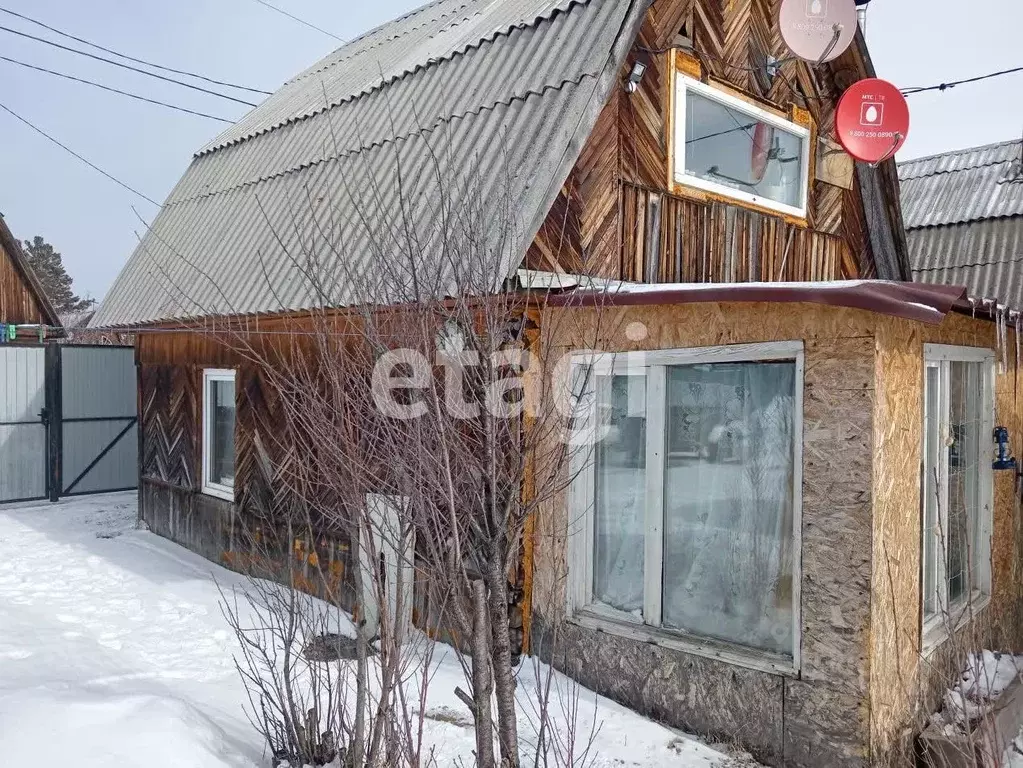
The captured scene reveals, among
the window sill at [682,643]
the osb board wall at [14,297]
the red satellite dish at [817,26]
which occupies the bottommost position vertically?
the window sill at [682,643]

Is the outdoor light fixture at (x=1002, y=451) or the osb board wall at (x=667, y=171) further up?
the osb board wall at (x=667, y=171)

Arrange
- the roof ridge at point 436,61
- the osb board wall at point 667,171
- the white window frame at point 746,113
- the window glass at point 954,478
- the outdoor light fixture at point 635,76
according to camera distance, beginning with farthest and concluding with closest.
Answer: the roof ridge at point 436,61 < the white window frame at point 746,113 < the outdoor light fixture at point 635,76 < the osb board wall at point 667,171 < the window glass at point 954,478

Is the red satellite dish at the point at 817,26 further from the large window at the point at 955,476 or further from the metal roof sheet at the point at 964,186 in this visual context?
the metal roof sheet at the point at 964,186

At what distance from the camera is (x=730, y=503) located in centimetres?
472

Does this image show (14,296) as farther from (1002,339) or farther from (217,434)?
(1002,339)

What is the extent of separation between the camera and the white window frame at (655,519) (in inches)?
172

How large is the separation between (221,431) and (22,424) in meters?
5.39

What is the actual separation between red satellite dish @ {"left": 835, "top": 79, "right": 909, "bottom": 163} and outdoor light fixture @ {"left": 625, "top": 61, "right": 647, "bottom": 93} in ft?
6.61

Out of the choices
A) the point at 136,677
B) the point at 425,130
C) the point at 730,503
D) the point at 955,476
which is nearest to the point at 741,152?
the point at 425,130

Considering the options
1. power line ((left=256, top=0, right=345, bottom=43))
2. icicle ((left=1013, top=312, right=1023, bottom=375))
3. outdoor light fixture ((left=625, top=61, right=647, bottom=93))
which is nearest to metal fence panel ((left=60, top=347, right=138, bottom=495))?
power line ((left=256, top=0, right=345, bottom=43))

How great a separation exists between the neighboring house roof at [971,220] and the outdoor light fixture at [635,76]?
21.7 ft

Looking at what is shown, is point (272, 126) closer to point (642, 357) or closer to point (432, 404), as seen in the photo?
point (642, 357)

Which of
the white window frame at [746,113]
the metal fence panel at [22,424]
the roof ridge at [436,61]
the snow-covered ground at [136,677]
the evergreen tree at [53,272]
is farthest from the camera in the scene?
the evergreen tree at [53,272]

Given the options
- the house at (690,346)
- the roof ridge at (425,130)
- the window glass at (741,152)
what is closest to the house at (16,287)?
the house at (690,346)
